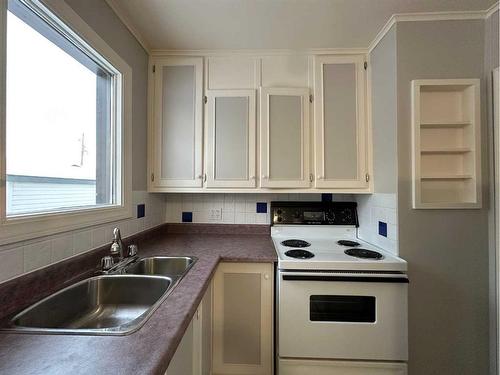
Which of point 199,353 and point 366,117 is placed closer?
point 199,353

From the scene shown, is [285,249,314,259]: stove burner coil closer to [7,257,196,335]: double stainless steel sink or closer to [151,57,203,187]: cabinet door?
[7,257,196,335]: double stainless steel sink

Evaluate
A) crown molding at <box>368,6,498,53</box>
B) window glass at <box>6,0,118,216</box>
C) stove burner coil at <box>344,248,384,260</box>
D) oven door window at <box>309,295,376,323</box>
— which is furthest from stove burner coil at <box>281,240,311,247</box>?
crown molding at <box>368,6,498,53</box>

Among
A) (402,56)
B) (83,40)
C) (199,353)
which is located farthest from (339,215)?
(83,40)

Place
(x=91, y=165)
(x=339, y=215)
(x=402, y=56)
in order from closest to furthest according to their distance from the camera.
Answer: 1. (x=91, y=165)
2. (x=402, y=56)
3. (x=339, y=215)

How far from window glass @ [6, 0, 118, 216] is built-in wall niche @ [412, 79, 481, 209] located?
73.5 inches

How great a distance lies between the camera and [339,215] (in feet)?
6.70

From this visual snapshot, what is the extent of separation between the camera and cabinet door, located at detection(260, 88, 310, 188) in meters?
1.79

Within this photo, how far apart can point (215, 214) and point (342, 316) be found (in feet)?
4.05

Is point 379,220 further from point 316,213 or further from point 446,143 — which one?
point 446,143

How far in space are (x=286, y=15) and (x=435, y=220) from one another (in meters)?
1.52

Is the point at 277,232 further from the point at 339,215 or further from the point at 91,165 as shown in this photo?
the point at 91,165

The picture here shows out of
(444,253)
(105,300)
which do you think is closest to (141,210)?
(105,300)

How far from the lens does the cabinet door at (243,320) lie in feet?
4.83

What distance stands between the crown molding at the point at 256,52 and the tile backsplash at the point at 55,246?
110cm
